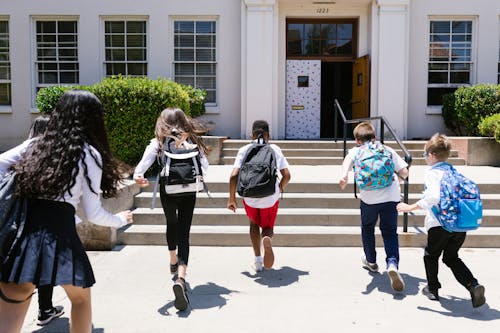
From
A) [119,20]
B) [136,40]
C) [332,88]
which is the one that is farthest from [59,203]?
[332,88]

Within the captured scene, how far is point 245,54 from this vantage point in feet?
42.0

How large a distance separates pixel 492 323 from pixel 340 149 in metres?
7.53

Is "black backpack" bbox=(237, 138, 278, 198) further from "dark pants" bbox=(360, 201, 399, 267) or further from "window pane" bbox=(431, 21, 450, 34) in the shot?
"window pane" bbox=(431, 21, 450, 34)

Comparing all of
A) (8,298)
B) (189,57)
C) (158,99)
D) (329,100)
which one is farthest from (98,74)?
(8,298)

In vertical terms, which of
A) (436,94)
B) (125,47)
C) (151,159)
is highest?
(125,47)

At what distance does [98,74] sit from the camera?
13461 millimetres

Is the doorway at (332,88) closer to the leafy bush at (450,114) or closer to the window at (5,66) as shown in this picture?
the leafy bush at (450,114)

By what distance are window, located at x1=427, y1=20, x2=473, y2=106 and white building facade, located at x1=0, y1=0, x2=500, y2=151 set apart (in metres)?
0.03

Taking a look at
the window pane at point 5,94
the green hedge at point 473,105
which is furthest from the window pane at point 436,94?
the window pane at point 5,94

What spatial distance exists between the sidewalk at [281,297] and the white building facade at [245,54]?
7.33 meters

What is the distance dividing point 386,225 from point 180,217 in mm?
2059

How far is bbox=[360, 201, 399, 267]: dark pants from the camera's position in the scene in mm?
4965

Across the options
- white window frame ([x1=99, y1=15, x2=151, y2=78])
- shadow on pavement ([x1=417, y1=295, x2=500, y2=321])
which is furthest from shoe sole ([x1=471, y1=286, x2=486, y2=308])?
white window frame ([x1=99, y1=15, x2=151, y2=78])

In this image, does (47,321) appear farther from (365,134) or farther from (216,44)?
(216,44)
